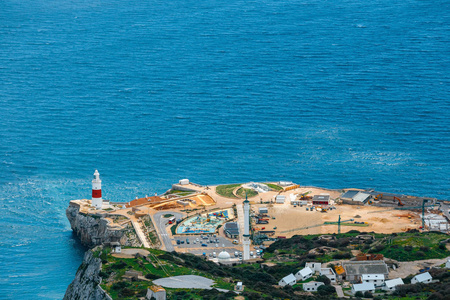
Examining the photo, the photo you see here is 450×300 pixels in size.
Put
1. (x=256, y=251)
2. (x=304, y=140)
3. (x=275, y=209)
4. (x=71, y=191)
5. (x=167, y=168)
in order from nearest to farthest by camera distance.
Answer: (x=256, y=251) < (x=275, y=209) < (x=71, y=191) < (x=167, y=168) < (x=304, y=140)

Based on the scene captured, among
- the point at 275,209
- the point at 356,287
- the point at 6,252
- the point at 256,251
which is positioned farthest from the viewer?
the point at 275,209

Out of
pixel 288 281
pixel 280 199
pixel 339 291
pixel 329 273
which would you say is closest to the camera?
pixel 339 291

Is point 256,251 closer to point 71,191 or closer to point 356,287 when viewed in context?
point 356,287

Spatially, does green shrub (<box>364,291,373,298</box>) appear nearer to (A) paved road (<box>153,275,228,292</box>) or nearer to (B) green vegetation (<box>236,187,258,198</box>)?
(A) paved road (<box>153,275,228,292</box>)

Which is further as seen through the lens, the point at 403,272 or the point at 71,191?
the point at 71,191

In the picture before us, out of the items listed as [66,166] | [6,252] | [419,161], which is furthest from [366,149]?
[6,252]

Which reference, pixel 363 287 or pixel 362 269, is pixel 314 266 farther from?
pixel 363 287

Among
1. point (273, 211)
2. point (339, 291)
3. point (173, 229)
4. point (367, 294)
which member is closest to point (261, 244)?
point (173, 229)
